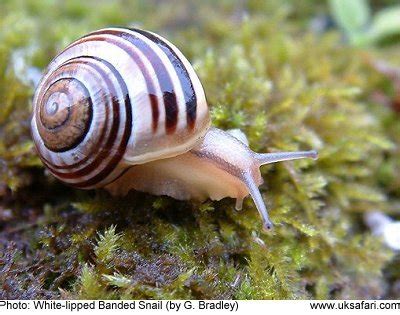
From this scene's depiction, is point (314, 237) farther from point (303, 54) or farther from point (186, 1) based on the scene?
point (186, 1)

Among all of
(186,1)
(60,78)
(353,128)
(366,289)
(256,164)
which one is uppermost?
(186,1)

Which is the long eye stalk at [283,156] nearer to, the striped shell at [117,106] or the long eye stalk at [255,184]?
the long eye stalk at [255,184]

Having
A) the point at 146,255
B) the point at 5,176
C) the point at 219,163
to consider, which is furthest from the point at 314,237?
the point at 5,176

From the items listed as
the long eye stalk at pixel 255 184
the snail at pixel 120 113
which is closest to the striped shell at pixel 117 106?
the snail at pixel 120 113

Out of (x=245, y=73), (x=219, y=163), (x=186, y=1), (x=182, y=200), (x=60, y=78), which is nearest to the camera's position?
(x=60, y=78)

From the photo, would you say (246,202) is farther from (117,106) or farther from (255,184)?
(117,106)

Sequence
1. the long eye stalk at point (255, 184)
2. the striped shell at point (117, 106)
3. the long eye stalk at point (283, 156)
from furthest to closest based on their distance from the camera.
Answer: the long eye stalk at point (283, 156) < the long eye stalk at point (255, 184) < the striped shell at point (117, 106)
